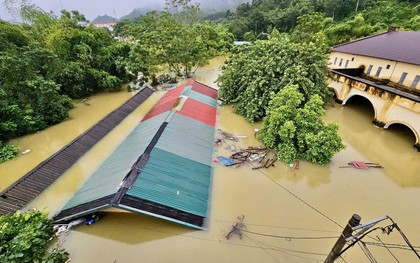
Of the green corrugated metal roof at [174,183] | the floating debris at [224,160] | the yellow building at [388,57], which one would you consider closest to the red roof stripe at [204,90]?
the floating debris at [224,160]

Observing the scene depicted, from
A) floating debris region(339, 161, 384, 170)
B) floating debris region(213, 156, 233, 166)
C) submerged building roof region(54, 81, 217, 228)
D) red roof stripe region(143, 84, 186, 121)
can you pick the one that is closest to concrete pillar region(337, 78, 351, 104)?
floating debris region(339, 161, 384, 170)

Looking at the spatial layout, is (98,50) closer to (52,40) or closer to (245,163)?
(52,40)

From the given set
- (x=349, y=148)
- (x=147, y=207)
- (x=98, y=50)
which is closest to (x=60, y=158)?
(x=147, y=207)

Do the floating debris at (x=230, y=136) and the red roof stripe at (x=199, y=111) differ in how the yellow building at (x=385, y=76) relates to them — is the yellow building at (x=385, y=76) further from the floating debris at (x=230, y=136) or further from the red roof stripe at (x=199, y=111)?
the red roof stripe at (x=199, y=111)

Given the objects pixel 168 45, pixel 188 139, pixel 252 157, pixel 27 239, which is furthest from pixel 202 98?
pixel 27 239

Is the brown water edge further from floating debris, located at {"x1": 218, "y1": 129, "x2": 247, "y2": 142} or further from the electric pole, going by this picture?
the electric pole

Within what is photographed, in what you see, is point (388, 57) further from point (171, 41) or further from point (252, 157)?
point (171, 41)
